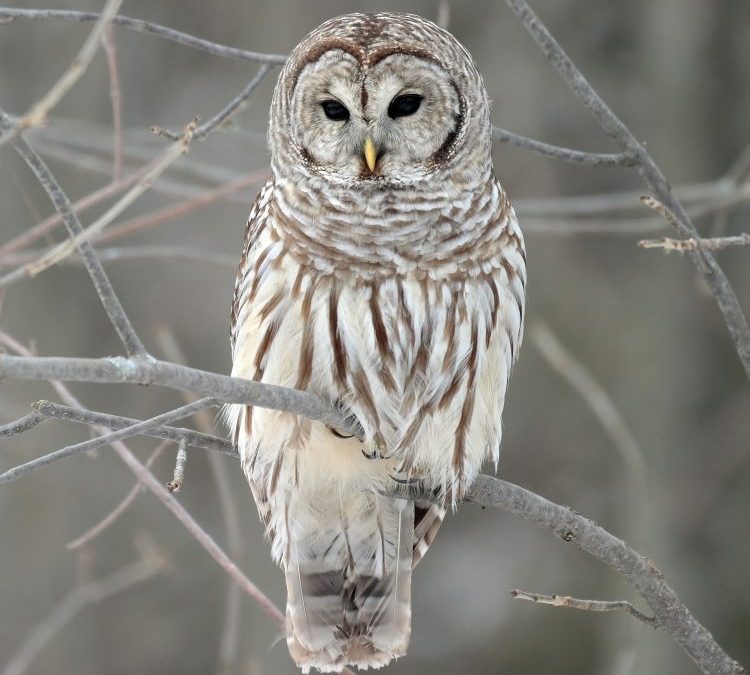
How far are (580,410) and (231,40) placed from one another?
11.3 feet

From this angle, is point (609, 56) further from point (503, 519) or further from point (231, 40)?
point (503, 519)

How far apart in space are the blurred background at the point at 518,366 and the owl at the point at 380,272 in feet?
9.70

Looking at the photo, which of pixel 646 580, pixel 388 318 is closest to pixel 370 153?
pixel 388 318

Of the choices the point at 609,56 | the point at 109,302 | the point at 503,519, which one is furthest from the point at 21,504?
the point at 109,302

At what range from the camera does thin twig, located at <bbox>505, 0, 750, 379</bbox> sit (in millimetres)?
3082

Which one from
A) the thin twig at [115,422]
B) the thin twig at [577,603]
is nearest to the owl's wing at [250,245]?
the thin twig at [115,422]

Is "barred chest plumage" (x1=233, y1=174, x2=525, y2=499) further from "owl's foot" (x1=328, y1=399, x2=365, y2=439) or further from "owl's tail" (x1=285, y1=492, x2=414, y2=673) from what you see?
"owl's tail" (x1=285, y1=492, x2=414, y2=673)

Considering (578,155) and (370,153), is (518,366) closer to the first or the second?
(370,153)

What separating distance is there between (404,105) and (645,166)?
82cm

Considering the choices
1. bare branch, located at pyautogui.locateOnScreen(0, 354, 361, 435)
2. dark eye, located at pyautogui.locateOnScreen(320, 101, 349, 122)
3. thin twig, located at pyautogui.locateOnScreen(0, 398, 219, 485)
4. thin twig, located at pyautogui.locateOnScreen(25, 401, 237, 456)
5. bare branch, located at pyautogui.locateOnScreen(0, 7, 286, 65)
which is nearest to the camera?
bare branch, located at pyautogui.locateOnScreen(0, 354, 361, 435)

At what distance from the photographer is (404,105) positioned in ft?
11.9

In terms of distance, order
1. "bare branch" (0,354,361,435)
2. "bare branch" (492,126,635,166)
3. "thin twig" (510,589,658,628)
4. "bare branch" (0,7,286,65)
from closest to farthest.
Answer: "bare branch" (0,354,361,435), "thin twig" (510,589,658,628), "bare branch" (0,7,286,65), "bare branch" (492,126,635,166)

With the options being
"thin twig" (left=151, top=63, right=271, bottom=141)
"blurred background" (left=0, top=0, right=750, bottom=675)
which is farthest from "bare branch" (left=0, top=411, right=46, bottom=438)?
"blurred background" (left=0, top=0, right=750, bottom=675)

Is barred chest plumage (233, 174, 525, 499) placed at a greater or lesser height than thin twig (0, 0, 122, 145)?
lesser
